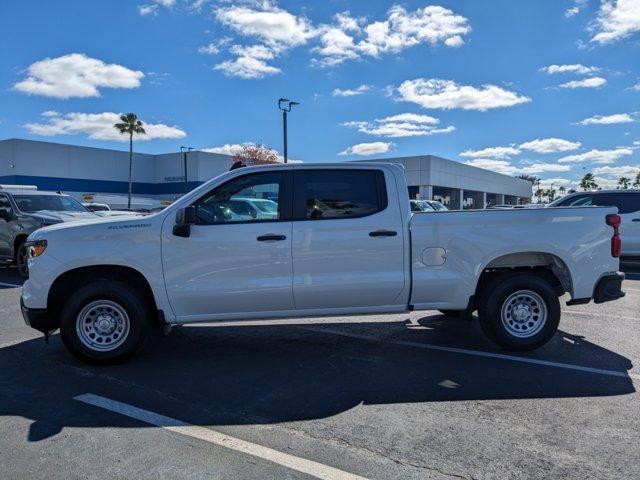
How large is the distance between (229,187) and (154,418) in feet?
7.80

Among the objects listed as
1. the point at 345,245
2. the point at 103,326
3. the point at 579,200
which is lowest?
the point at 103,326

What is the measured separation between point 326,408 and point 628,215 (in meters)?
10.4

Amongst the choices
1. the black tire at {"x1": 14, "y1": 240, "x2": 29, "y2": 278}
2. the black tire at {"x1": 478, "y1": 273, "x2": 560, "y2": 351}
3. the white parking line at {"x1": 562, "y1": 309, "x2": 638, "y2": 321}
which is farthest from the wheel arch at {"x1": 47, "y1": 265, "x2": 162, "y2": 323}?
the black tire at {"x1": 14, "y1": 240, "x2": 29, "y2": 278}

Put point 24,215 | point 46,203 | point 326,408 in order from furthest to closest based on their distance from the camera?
1. point 46,203
2. point 24,215
3. point 326,408

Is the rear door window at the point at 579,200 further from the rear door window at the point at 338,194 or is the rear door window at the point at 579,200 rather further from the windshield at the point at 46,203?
the windshield at the point at 46,203

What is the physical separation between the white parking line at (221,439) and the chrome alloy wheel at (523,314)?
3145 mm

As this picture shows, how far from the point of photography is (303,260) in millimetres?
5277

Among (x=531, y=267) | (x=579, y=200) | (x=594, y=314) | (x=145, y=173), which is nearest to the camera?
(x=531, y=267)

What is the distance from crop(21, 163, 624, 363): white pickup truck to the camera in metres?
5.21

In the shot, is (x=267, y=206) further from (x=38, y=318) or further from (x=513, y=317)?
(x=513, y=317)

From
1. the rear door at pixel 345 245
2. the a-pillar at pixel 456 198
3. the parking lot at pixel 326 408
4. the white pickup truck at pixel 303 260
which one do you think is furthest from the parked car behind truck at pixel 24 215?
the a-pillar at pixel 456 198

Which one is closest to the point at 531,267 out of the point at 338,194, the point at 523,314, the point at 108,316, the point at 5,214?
the point at 523,314

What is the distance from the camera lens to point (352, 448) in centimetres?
353

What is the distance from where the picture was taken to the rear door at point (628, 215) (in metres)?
11.8
